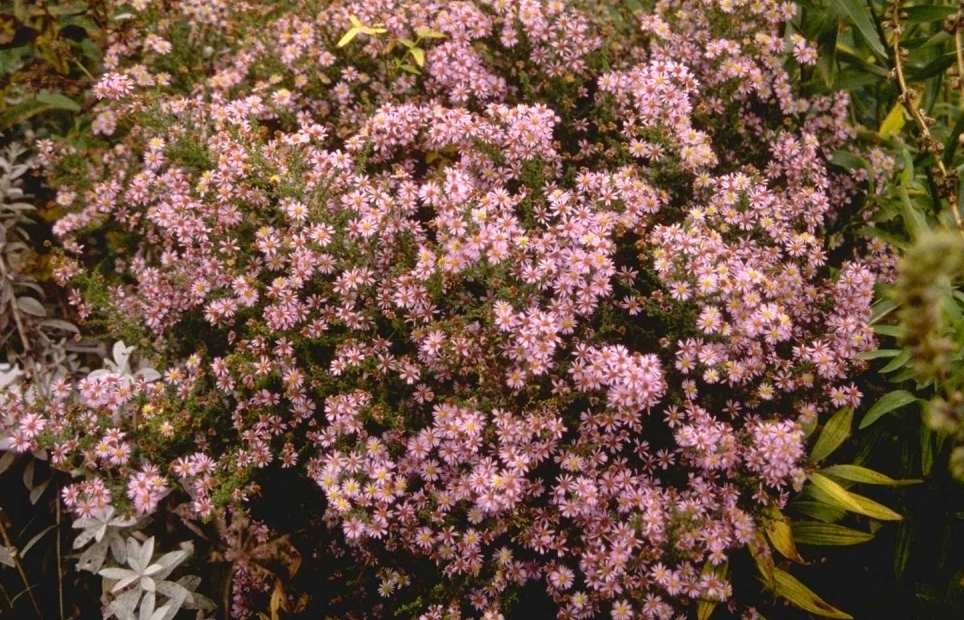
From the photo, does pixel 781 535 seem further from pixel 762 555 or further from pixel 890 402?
pixel 890 402

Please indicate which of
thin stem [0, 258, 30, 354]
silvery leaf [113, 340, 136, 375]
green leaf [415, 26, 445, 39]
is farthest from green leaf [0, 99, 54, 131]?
green leaf [415, 26, 445, 39]

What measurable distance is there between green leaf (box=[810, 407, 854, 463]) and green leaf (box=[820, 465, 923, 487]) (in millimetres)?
53

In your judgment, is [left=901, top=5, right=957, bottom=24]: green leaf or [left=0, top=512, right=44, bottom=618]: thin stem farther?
[left=0, top=512, right=44, bottom=618]: thin stem

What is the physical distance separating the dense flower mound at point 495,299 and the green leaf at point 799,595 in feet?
0.60

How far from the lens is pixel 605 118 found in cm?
211

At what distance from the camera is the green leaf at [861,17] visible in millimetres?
2002

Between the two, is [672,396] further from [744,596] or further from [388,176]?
[388,176]

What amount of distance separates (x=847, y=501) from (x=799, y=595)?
244mm

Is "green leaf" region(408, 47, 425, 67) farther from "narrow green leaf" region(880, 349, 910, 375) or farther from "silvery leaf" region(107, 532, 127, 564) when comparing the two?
"silvery leaf" region(107, 532, 127, 564)

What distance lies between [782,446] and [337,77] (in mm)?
1576

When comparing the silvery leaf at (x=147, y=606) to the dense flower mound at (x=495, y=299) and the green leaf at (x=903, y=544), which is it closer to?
the dense flower mound at (x=495, y=299)

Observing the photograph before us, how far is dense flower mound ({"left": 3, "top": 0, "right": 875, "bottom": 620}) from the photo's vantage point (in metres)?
1.71

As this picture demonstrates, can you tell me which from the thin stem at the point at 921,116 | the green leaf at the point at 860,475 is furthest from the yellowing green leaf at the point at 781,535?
the thin stem at the point at 921,116

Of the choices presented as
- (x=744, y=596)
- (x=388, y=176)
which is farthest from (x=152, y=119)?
(x=744, y=596)
